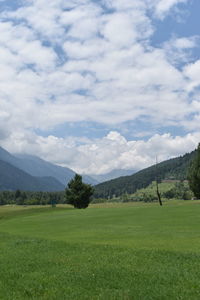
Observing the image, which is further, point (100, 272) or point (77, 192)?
point (77, 192)

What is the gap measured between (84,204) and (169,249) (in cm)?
9580

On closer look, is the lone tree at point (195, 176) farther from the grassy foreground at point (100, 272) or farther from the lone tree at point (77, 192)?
the grassy foreground at point (100, 272)

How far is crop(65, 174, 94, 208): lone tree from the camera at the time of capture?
11412cm

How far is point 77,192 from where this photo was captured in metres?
115

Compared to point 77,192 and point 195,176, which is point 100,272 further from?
point 77,192

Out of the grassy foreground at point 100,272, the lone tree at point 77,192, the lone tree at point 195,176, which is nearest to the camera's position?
the grassy foreground at point 100,272

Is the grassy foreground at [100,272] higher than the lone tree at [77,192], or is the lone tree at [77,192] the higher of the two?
the lone tree at [77,192]

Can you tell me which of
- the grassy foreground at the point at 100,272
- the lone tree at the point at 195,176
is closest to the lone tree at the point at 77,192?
the lone tree at the point at 195,176

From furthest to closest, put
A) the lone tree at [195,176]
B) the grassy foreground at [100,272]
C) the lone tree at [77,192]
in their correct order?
the lone tree at [77,192] → the lone tree at [195,176] → the grassy foreground at [100,272]

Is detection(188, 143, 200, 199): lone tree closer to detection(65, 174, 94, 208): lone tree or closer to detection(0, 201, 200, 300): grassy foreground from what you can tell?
detection(65, 174, 94, 208): lone tree

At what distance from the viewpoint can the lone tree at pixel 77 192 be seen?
114 m

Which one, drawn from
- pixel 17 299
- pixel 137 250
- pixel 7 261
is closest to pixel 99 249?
pixel 137 250

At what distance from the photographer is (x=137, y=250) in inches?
837

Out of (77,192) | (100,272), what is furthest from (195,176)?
(100,272)
